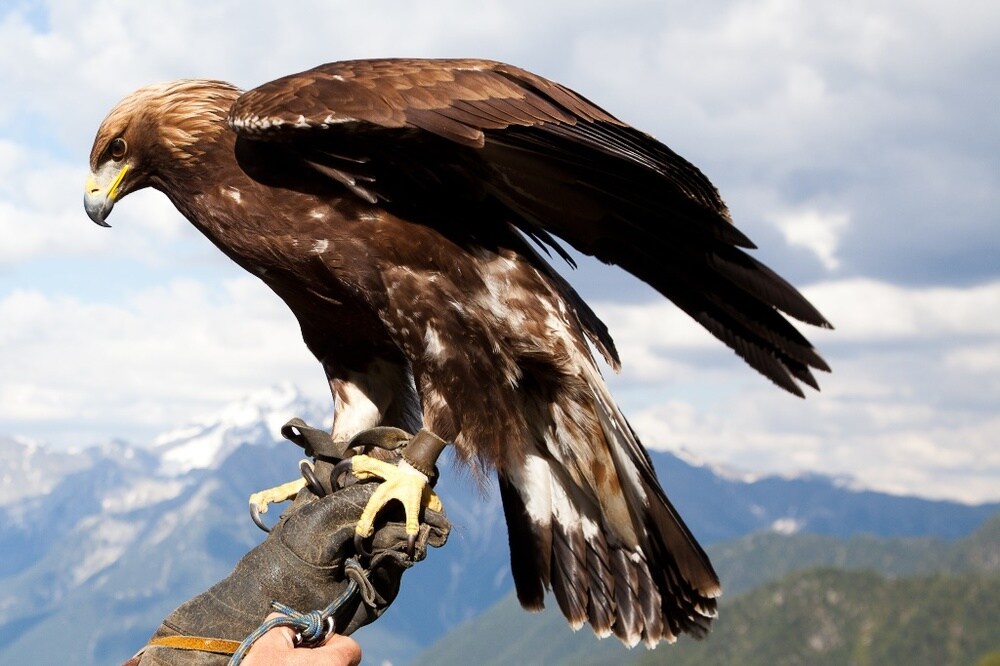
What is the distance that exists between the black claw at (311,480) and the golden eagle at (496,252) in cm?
35

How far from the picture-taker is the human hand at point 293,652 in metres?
3.75

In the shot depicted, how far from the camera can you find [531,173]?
179 inches

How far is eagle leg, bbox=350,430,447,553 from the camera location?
14.9 ft

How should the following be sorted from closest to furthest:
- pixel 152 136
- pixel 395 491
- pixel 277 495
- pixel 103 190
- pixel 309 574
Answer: pixel 309 574 → pixel 395 491 → pixel 152 136 → pixel 103 190 → pixel 277 495

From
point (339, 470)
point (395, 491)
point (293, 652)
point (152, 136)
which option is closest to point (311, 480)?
point (339, 470)

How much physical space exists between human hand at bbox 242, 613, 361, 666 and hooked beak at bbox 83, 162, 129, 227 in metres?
2.19

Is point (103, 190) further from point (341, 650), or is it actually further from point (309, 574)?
point (341, 650)

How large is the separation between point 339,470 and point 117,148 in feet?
5.75

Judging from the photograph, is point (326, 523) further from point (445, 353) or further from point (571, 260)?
point (571, 260)

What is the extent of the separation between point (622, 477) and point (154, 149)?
2.51m

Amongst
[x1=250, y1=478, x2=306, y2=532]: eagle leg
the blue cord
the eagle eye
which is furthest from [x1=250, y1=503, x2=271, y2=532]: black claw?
the eagle eye

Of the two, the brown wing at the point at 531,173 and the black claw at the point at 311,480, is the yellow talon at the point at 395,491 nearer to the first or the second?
the black claw at the point at 311,480

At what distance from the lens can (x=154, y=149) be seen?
16.4 ft

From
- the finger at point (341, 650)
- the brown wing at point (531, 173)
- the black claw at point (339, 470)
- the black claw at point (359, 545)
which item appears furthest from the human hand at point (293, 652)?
the brown wing at point (531, 173)
